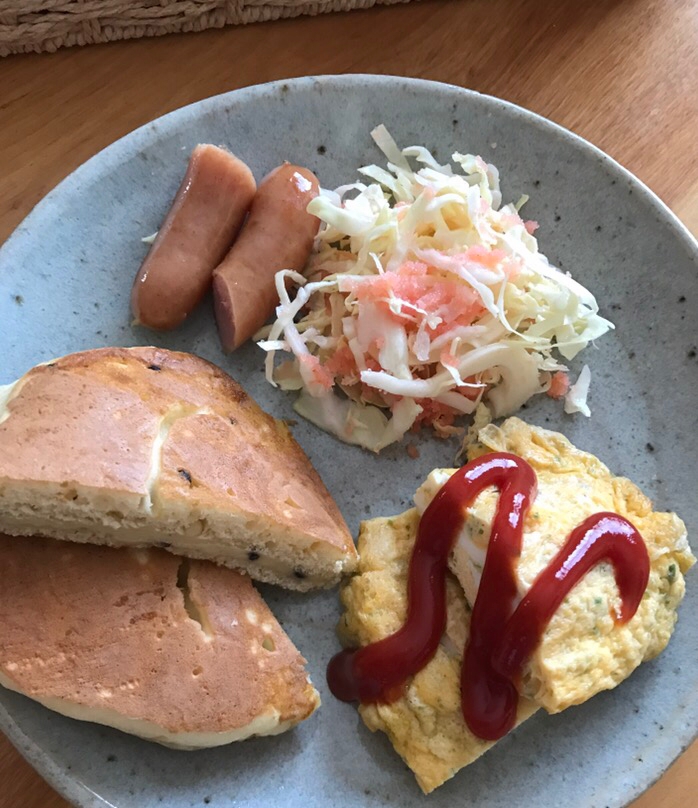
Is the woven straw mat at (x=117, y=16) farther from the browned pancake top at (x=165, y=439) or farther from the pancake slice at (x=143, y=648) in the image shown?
the pancake slice at (x=143, y=648)

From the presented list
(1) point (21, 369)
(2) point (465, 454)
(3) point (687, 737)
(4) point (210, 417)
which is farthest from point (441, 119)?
(3) point (687, 737)

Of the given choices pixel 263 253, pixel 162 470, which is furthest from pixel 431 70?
pixel 162 470

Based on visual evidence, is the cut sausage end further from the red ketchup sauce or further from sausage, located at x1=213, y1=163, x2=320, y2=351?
the red ketchup sauce

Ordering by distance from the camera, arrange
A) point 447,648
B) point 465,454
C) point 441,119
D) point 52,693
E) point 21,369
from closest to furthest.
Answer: point 52,693, point 447,648, point 21,369, point 465,454, point 441,119

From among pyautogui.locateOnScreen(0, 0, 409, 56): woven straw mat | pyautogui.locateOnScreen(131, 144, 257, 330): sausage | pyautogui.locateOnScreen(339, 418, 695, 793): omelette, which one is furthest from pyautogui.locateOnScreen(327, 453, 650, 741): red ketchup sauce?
pyautogui.locateOnScreen(0, 0, 409, 56): woven straw mat

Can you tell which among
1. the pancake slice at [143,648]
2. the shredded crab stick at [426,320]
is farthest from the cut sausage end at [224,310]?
the pancake slice at [143,648]

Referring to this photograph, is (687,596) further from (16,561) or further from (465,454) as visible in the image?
(16,561)
